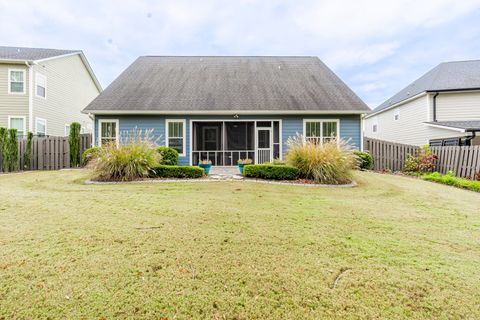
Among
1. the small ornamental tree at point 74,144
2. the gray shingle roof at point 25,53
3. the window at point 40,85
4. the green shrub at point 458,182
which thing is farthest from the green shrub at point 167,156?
the gray shingle roof at point 25,53

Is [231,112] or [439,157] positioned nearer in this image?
[439,157]

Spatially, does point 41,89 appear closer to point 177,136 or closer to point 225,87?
point 177,136

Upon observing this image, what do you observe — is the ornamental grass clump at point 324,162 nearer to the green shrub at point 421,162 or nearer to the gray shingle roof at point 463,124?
the green shrub at point 421,162

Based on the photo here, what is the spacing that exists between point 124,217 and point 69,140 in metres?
9.63

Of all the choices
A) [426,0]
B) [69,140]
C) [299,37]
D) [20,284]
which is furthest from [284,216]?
[299,37]

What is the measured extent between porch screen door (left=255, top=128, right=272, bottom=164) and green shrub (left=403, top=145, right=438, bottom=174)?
244 inches

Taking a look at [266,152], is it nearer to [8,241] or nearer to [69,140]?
[69,140]

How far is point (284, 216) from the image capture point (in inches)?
151

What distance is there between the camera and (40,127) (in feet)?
46.5

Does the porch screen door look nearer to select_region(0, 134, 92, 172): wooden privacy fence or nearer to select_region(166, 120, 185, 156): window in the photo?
select_region(166, 120, 185, 156): window

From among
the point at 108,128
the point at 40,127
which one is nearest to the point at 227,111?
the point at 108,128

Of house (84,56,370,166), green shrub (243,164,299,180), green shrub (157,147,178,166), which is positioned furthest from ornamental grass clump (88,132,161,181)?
house (84,56,370,166)

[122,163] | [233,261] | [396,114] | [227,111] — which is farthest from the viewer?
[396,114]

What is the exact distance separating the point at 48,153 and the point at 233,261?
12091 millimetres
